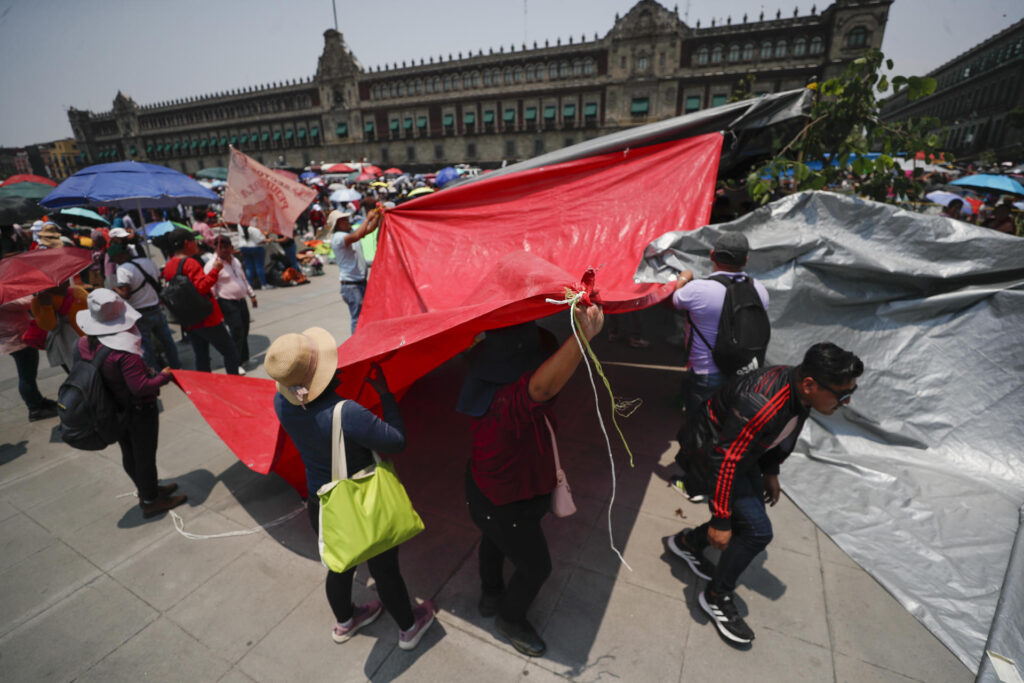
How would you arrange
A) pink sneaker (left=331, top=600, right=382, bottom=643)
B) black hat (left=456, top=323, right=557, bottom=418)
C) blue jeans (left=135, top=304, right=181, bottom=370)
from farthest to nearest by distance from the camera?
blue jeans (left=135, top=304, right=181, bottom=370) < pink sneaker (left=331, top=600, right=382, bottom=643) < black hat (left=456, top=323, right=557, bottom=418)

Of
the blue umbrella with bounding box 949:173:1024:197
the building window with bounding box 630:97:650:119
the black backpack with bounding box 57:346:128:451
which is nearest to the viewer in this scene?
the black backpack with bounding box 57:346:128:451

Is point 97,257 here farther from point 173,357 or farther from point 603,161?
point 603,161

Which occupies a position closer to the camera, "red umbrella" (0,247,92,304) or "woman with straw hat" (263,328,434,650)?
"woman with straw hat" (263,328,434,650)

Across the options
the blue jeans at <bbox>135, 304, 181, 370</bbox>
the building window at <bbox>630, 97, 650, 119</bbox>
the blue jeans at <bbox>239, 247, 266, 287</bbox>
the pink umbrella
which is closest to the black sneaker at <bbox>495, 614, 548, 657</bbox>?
the blue jeans at <bbox>135, 304, 181, 370</bbox>

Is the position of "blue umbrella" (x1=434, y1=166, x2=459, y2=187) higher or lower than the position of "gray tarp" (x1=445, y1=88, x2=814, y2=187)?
lower

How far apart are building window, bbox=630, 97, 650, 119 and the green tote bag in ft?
157

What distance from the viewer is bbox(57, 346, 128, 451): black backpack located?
9.43 feet

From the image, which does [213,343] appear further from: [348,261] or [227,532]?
[227,532]

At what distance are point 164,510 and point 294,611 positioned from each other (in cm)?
171

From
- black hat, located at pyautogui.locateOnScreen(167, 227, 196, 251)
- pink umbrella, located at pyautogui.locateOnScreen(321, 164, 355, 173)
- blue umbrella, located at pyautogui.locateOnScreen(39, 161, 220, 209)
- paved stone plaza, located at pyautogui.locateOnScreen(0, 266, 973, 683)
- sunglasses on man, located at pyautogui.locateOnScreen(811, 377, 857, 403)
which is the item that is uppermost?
pink umbrella, located at pyautogui.locateOnScreen(321, 164, 355, 173)

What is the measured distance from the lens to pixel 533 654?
2.34m

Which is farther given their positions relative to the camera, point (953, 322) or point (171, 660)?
point (953, 322)

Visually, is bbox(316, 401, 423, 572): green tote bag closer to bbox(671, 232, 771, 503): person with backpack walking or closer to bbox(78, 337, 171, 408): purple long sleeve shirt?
bbox(671, 232, 771, 503): person with backpack walking

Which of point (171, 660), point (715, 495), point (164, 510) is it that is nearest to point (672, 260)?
point (715, 495)
